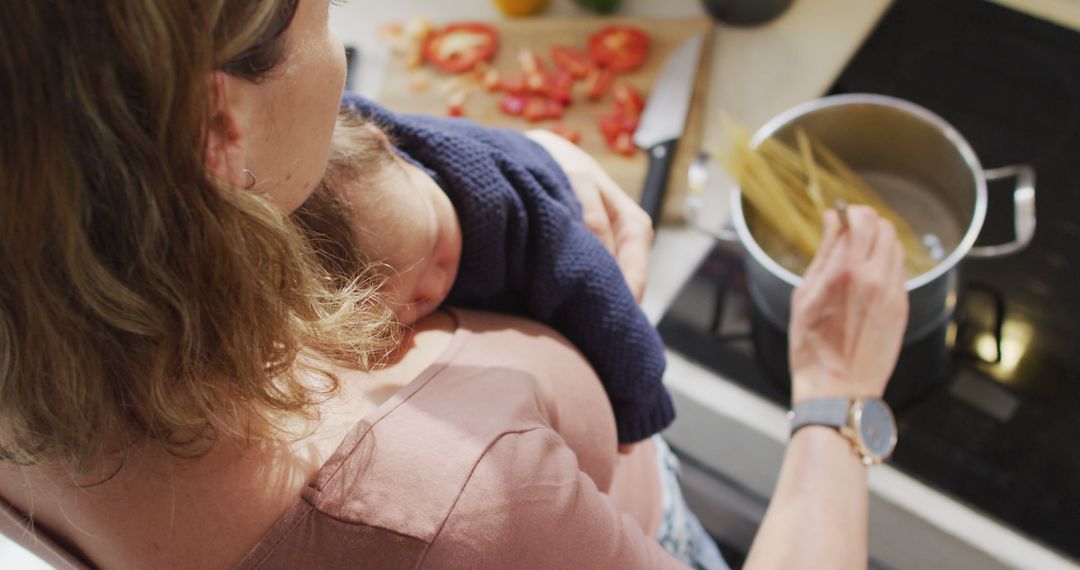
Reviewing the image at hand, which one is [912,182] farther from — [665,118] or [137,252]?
[137,252]

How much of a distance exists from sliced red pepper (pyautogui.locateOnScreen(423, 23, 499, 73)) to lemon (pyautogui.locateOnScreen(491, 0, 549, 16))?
41 mm

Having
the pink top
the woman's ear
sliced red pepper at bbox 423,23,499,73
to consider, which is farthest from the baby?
sliced red pepper at bbox 423,23,499,73

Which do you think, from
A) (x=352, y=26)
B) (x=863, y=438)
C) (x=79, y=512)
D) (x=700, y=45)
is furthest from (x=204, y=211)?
(x=352, y=26)

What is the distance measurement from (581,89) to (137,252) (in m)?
0.80

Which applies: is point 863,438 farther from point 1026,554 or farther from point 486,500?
→ point 486,500

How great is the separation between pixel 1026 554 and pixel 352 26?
1.09 meters

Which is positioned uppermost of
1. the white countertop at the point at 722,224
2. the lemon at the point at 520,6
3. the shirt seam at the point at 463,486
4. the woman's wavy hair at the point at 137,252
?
the woman's wavy hair at the point at 137,252

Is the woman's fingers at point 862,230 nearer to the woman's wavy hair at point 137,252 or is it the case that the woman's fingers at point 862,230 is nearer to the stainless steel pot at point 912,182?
the stainless steel pot at point 912,182

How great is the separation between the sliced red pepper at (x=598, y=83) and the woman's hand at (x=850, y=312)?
15.9 inches

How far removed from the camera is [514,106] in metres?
1.05

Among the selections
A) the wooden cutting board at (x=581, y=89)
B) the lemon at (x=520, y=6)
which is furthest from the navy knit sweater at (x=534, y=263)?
the lemon at (x=520, y=6)

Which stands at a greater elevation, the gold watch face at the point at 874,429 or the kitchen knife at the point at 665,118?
the kitchen knife at the point at 665,118

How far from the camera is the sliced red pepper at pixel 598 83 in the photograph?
3.37ft

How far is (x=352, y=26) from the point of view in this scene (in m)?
1.23
